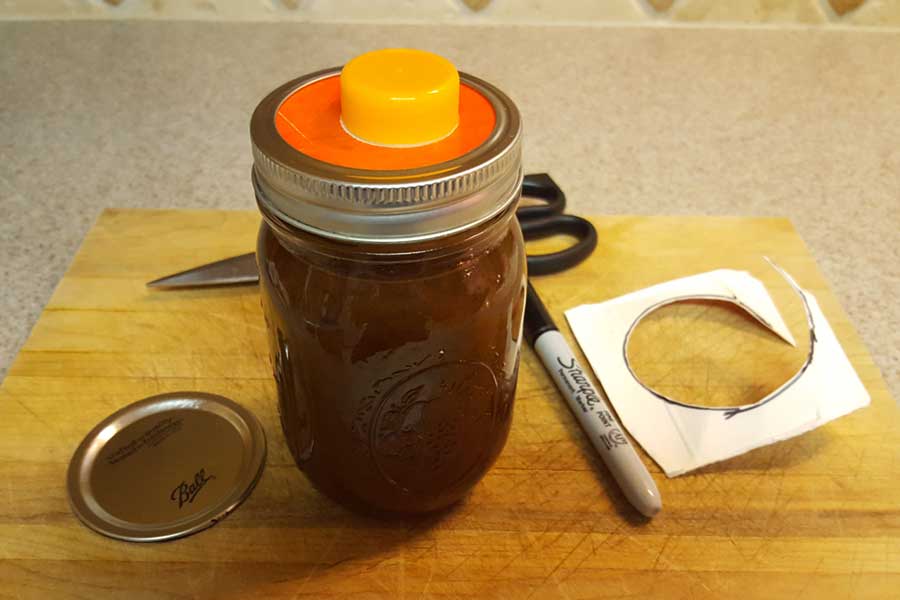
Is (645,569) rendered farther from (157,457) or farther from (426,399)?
(157,457)

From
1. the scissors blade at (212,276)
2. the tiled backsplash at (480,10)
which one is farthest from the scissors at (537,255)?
the tiled backsplash at (480,10)

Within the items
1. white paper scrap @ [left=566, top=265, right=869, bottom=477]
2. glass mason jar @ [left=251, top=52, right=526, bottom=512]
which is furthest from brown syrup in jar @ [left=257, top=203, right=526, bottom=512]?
white paper scrap @ [left=566, top=265, right=869, bottom=477]

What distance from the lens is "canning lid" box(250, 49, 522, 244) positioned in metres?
0.33

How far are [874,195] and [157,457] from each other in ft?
2.74

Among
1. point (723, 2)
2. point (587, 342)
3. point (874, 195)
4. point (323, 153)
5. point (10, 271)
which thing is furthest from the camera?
point (723, 2)

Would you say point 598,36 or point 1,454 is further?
point 598,36

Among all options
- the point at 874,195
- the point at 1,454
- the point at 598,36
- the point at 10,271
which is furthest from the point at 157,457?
the point at 598,36

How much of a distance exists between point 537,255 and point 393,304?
0.31m

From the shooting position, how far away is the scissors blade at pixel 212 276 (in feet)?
2.09

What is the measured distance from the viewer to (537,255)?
66cm

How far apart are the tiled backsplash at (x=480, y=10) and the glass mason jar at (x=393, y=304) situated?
33.7 inches

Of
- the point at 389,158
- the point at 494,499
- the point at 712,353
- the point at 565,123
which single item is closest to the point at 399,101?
the point at 389,158

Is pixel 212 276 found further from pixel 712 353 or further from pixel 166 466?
pixel 712 353

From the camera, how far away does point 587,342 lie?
23.8 inches
